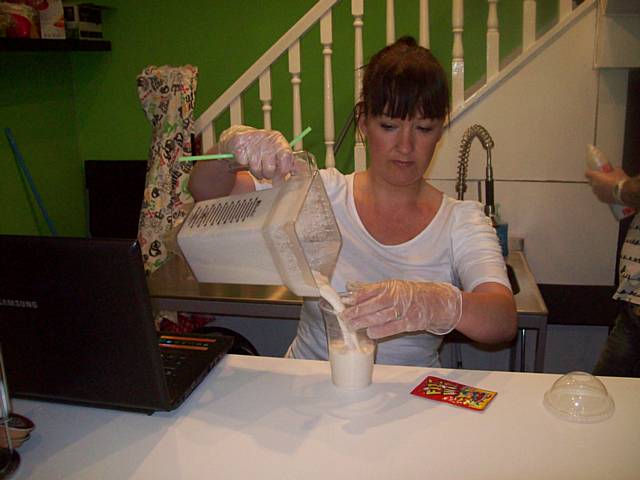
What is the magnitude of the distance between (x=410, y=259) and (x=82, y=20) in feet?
8.48

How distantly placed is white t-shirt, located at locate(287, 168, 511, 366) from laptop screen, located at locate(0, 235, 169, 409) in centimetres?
57

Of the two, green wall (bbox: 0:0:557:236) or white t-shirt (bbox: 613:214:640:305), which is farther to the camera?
green wall (bbox: 0:0:557:236)

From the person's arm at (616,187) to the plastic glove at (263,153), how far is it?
123 cm

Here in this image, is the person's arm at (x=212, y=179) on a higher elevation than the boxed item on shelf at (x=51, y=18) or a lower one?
lower

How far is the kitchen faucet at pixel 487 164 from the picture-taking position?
2.15m

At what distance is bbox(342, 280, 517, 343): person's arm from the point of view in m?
1.05

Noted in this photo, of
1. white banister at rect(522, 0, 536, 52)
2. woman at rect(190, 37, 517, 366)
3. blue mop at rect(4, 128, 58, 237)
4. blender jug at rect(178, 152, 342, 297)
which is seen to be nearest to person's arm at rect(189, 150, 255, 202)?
woman at rect(190, 37, 517, 366)

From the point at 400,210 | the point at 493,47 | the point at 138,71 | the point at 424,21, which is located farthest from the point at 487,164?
the point at 138,71

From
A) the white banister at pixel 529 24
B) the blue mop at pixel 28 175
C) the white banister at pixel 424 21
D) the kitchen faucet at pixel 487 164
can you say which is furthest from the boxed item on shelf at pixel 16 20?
the white banister at pixel 529 24

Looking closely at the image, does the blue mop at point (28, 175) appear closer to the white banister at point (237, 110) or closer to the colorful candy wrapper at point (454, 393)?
the white banister at point (237, 110)

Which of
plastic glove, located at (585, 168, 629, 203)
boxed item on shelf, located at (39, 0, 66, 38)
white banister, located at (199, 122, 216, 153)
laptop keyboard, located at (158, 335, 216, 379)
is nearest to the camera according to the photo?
laptop keyboard, located at (158, 335, 216, 379)

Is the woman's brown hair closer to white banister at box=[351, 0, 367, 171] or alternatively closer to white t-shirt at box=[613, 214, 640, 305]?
white t-shirt at box=[613, 214, 640, 305]

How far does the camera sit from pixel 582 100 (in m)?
2.32

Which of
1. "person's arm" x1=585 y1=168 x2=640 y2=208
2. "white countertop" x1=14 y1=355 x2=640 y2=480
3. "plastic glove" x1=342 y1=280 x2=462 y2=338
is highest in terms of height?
"person's arm" x1=585 y1=168 x2=640 y2=208
